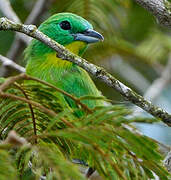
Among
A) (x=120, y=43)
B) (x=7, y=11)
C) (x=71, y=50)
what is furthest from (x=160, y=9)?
(x=120, y=43)

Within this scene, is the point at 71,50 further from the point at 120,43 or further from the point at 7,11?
the point at 120,43

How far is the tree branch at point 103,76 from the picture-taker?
267 centimetres

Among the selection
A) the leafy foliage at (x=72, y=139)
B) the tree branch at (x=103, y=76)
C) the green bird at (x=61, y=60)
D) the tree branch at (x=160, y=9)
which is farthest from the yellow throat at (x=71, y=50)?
the leafy foliage at (x=72, y=139)

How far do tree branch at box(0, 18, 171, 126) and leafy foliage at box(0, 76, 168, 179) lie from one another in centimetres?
32

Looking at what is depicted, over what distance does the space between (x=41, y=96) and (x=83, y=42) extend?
2.74 m

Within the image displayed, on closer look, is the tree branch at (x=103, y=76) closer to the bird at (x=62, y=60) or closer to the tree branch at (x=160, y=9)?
the tree branch at (x=160, y=9)

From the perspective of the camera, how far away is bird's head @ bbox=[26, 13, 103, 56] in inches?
197

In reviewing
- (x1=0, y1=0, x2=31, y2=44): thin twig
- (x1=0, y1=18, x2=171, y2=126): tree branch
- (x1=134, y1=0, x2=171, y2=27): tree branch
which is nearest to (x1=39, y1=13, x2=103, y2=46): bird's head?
(x1=0, y1=0, x2=31, y2=44): thin twig

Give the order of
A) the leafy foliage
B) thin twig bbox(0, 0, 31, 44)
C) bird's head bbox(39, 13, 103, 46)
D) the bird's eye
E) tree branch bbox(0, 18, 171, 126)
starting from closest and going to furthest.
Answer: the leafy foliage, tree branch bbox(0, 18, 171, 126), bird's head bbox(39, 13, 103, 46), the bird's eye, thin twig bbox(0, 0, 31, 44)

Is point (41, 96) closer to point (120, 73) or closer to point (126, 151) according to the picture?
point (126, 151)

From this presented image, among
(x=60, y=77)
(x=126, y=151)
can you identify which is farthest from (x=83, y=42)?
(x=126, y=151)

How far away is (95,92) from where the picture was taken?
551 cm

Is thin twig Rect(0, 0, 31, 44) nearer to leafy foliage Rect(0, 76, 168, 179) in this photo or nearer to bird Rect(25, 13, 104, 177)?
bird Rect(25, 13, 104, 177)

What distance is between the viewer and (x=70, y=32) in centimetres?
520
